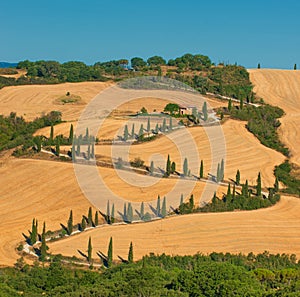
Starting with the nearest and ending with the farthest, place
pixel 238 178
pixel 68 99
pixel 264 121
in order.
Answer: pixel 238 178 → pixel 264 121 → pixel 68 99

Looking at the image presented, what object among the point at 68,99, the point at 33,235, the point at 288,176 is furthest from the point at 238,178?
the point at 68,99

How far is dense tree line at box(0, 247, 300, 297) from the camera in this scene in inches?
1359

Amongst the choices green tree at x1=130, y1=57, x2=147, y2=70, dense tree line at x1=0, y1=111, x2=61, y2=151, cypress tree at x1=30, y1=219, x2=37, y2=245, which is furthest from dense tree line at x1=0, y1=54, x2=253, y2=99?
cypress tree at x1=30, y1=219, x2=37, y2=245

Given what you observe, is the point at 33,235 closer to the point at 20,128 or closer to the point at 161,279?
the point at 161,279

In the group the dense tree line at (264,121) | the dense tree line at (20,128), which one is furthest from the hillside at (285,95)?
the dense tree line at (20,128)

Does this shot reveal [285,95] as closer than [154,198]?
No

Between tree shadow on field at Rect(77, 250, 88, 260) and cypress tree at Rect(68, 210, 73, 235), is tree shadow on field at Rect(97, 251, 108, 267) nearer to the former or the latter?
tree shadow on field at Rect(77, 250, 88, 260)

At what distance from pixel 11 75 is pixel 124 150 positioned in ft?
159

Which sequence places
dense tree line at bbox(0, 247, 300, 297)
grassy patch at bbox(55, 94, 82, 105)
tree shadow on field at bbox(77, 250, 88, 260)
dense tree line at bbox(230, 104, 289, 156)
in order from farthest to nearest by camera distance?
grassy patch at bbox(55, 94, 82, 105) < dense tree line at bbox(230, 104, 289, 156) < tree shadow on field at bbox(77, 250, 88, 260) < dense tree line at bbox(0, 247, 300, 297)

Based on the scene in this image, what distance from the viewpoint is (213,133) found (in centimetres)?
7956

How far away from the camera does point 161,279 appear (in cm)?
3738

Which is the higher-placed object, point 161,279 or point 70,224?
point 70,224

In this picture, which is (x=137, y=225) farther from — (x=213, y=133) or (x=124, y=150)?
(x=213, y=133)

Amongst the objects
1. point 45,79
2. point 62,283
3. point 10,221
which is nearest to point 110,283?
point 62,283
